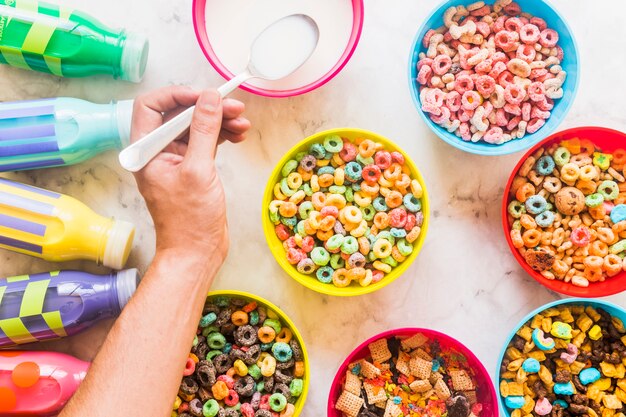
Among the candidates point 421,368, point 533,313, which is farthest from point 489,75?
point 421,368

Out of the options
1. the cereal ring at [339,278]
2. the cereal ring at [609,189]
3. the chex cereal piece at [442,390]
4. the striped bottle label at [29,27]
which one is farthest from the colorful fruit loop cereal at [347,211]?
the striped bottle label at [29,27]

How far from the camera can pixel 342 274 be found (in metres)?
1.13

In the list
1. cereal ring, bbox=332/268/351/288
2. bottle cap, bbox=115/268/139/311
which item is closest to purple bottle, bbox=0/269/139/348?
bottle cap, bbox=115/268/139/311

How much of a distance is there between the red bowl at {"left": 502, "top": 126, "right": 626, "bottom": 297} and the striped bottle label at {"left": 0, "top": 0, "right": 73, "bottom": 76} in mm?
770

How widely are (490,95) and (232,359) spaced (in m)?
0.61

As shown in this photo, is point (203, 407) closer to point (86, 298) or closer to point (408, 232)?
point (86, 298)

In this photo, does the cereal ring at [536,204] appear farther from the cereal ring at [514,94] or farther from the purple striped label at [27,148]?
the purple striped label at [27,148]

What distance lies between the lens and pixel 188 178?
3.15ft

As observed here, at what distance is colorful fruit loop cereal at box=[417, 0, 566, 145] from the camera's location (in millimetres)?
1123

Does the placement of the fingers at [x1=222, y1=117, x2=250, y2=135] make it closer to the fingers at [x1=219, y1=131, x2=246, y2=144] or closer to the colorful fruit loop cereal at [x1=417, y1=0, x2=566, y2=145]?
the fingers at [x1=219, y1=131, x2=246, y2=144]

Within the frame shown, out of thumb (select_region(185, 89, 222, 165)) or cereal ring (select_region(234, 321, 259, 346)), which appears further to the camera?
cereal ring (select_region(234, 321, 259, 346))

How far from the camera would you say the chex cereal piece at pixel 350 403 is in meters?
1.13

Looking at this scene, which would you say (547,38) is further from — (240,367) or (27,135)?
(27,135)

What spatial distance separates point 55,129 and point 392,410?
0.71 meters
